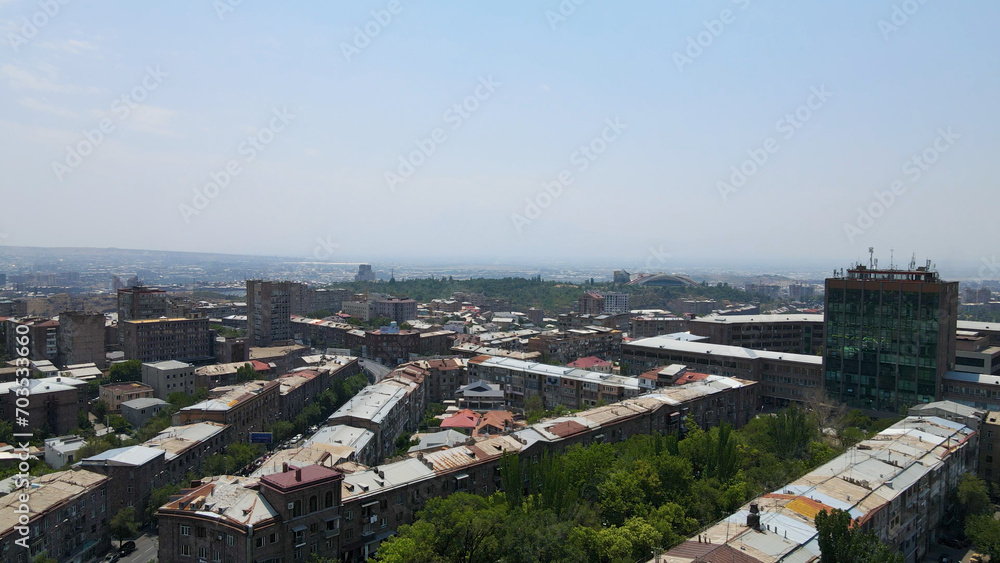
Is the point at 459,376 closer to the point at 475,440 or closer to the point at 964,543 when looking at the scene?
the point at 475,440

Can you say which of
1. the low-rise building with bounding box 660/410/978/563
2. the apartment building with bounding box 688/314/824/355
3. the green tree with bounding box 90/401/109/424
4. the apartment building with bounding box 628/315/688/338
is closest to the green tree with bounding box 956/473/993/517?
the low-rise building with bounding box 660/410/978/563

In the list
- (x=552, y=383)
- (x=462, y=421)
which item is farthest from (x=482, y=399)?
(x=462, y=421)

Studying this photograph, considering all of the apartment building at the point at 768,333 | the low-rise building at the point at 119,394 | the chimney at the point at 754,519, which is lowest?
the low-rise building at the point at 119,394

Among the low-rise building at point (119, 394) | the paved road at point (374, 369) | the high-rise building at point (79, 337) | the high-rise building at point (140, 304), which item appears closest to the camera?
the low-rise building at point (119, 394)

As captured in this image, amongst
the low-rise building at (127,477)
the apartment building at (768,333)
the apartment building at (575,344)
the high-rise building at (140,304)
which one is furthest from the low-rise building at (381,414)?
the high-rise building at (140,304)

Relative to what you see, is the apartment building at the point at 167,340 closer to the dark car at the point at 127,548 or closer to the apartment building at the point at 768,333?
the dark car at the point at 127,548

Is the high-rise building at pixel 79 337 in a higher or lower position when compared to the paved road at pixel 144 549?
higher
